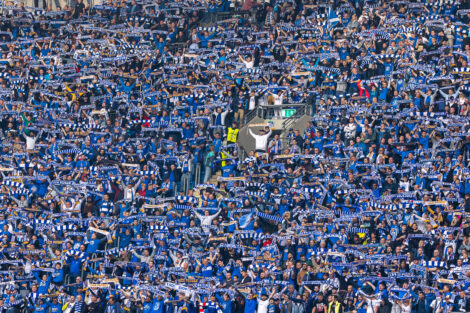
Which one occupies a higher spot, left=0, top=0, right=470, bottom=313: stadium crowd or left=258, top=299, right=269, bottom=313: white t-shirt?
left=0, top=0, right=470, bottom=313: stadium crowd

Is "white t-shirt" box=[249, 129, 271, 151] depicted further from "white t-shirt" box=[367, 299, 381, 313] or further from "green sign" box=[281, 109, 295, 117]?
"white t-shirt" box=[367, 299, 381, 313]

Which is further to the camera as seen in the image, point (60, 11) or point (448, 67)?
point (60, 11)

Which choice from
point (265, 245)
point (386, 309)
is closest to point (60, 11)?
point (265, 245)

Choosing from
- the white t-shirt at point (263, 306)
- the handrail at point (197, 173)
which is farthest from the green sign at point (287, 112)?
the white t-shirt at point (263, 306)

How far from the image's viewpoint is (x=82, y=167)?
46.2 m

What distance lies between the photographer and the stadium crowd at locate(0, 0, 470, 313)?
39344mm

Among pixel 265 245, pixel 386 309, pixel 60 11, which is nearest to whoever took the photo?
pixel 386 309

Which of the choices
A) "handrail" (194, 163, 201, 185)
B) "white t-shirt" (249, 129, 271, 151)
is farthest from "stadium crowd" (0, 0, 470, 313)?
"handrail" (194, 163, 201, 185)

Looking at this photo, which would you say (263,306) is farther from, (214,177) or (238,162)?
(214,177)

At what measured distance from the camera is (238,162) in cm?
4462

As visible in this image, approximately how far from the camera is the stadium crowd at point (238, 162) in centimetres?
3934

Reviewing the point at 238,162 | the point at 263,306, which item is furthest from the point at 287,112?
the point at 263,306

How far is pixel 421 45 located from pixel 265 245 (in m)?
10.7

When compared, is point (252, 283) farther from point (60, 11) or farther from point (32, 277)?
point (60, 11)
